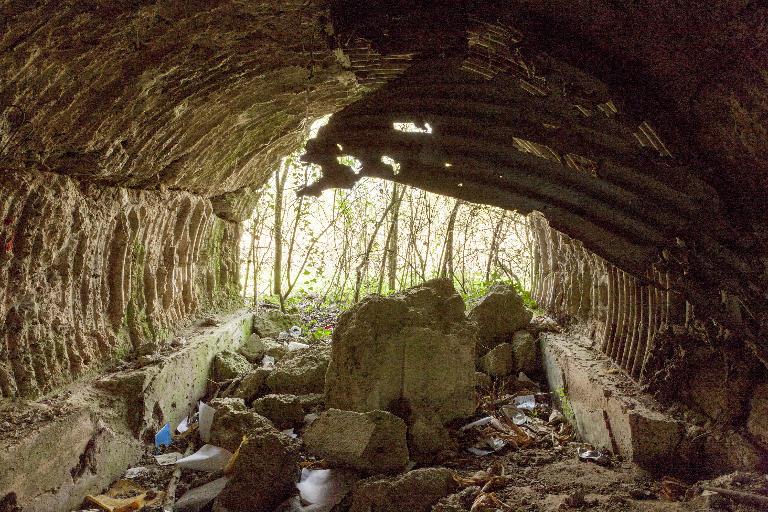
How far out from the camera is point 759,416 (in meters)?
3.11

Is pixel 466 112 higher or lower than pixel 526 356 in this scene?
higher

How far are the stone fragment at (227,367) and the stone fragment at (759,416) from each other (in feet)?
16.8

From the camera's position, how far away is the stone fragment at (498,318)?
6.55 m

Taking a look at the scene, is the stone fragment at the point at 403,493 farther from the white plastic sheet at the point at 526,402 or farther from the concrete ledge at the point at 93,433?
the white plastic sheet at the point at 526,402

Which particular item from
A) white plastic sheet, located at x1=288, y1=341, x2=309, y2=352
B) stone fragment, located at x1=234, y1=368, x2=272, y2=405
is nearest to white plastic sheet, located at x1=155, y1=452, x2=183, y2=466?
stone fragment, located at x1=234, y1=368, x2=272, y2=405

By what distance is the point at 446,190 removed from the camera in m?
3.43

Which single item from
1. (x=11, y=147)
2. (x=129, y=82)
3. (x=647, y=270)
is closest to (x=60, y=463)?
(x=11, y=147)

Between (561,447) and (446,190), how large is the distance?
2.57 meters

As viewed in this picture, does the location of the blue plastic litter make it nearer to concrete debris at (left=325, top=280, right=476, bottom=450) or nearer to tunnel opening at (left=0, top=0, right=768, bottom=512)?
tunnel opening at (left=0, top=0, right=768, bottom=512)

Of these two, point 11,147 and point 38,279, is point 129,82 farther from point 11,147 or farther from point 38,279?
point 38,279

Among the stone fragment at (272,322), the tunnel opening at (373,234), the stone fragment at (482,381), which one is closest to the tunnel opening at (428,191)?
the stone fragment at (482,381)

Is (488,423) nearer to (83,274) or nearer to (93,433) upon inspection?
(93,433)

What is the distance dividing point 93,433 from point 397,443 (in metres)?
2.28

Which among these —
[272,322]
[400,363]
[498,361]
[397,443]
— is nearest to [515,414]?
[498,361]
